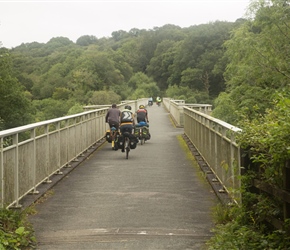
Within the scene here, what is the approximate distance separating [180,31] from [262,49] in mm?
153017

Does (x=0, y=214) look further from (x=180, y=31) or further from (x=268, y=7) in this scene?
(x=180, y=31)

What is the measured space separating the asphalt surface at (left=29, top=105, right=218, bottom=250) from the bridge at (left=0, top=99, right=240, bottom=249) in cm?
1

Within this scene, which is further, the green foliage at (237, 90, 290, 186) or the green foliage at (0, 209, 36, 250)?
the green foliage at (0, 209, 36, 250)

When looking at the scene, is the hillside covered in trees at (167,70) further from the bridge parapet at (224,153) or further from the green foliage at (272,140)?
the green foliage at (272,140)

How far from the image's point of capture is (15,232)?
6.97 m

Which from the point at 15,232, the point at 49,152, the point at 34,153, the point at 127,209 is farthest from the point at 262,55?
the point at 15,232

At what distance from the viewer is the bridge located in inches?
294

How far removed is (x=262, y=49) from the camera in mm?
42062

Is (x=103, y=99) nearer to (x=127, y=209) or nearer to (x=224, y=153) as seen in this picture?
(x=224, y=153)

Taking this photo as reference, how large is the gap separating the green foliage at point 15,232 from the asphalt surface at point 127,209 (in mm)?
154

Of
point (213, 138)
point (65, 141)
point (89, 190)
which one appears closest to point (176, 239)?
point (89, 190)

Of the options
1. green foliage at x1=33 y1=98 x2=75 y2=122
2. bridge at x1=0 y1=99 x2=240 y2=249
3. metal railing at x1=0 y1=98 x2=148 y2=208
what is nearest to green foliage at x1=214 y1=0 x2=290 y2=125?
bridge at x1=0 y1=99 x2=240 y2=249

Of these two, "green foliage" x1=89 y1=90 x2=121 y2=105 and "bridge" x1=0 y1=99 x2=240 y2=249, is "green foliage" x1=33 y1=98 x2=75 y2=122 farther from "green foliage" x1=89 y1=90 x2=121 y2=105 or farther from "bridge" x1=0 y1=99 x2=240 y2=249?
"bridge" x1=0 y1=99 x2=240 y2=249

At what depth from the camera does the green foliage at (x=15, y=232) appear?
6504 mm
